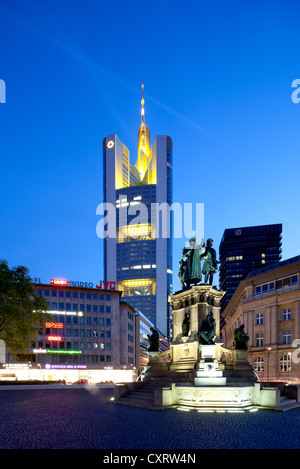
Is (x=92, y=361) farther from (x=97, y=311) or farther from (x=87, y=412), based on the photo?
(x=87, y=412)

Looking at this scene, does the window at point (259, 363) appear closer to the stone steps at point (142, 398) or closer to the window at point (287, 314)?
the window at point (287, 314)

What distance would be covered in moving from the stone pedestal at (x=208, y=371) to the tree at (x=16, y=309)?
24.3 m

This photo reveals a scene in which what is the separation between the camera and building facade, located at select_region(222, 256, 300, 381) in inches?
2274

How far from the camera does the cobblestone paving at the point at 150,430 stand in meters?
11.0

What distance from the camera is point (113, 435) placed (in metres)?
12.3

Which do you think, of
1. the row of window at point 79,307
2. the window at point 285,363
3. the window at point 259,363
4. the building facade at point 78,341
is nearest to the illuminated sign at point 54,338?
the building facade at point 78,341

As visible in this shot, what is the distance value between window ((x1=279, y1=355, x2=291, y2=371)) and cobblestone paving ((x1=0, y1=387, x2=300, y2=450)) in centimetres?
4399

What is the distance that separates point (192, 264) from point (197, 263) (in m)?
0.44

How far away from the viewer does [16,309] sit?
3816 centimetres

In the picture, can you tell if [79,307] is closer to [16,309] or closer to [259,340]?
[259,340]

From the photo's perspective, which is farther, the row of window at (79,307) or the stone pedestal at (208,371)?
the row of window at (79,307)

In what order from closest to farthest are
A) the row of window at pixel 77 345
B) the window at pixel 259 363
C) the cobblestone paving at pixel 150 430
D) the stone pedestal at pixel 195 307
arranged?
1. the cobblestone paving at pixel 150 430
2. the stone pedestal at pixel 195 307
3. the window at pixel 259 363
4. the row of window at pixel 77 345

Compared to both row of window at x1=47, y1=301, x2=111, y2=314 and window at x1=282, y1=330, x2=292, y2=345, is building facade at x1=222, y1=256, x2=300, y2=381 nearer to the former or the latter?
window at x1=282, y1=330, x2=292, y2=345
